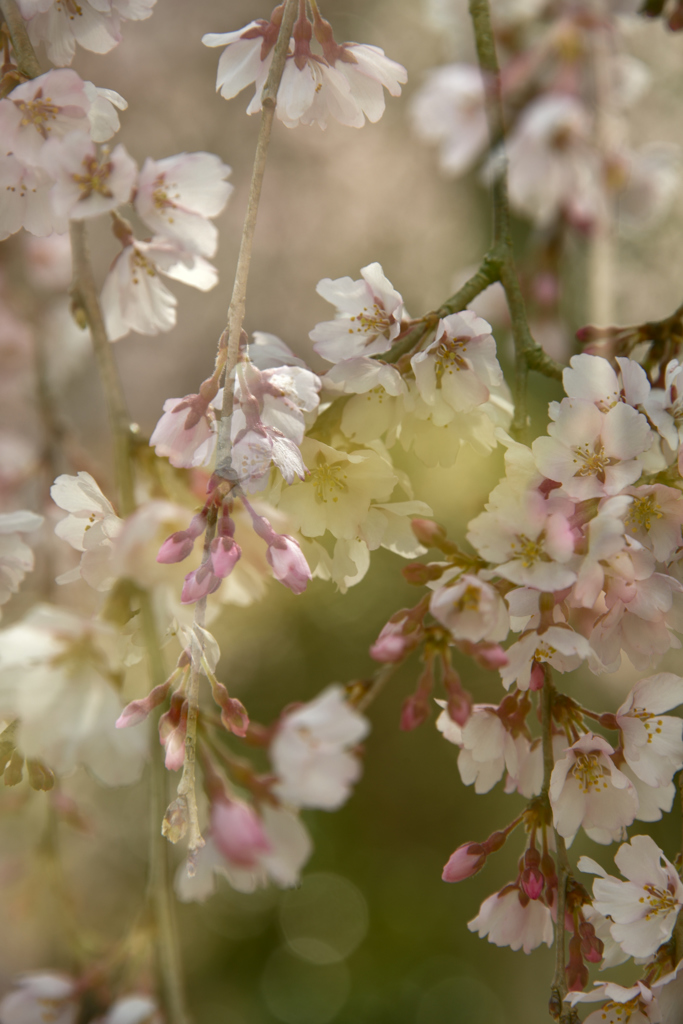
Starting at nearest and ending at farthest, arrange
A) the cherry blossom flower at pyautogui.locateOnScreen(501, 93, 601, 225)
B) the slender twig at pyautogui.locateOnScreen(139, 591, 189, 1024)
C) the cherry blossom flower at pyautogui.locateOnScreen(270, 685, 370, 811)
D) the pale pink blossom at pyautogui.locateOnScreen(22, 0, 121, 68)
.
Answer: the cherry blossom flower at pyautogui.locateOnScreen(270, 685, 370, 811) → the slender twig at pyautogui.locateOnScreen(139, 591, 189, 1024) → the pale pink blossom at pyautogui.locateOnScreen(22, 0, 121, 68) → the cherry blossom flower at pyautogui.locateOnScreen(501, 93, 601, 225)

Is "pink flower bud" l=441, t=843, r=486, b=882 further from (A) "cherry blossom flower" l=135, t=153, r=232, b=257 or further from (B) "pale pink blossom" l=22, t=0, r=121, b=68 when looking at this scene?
(B) "pale pink blossom" l=22, t=0, r=121, b=68

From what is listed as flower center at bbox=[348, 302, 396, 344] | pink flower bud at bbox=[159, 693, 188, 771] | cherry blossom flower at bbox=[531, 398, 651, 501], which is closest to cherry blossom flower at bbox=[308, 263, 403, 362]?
flower center at bbox=[348, 302, 396, 344]

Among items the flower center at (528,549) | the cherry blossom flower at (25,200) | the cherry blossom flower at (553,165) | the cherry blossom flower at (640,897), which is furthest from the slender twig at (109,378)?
Answer: the cherry blossom flower at (553,165)

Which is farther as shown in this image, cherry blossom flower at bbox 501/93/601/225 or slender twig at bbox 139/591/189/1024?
cherry blossom flower at bbox 501/93/601/225

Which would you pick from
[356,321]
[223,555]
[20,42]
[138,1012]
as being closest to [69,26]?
[20,42]

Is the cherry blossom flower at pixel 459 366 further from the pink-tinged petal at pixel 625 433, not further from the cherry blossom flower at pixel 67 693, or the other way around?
the cherry blossom flower at pixel 67 693

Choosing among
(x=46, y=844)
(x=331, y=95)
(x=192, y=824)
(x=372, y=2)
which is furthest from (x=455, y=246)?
(x=192, y=824)
